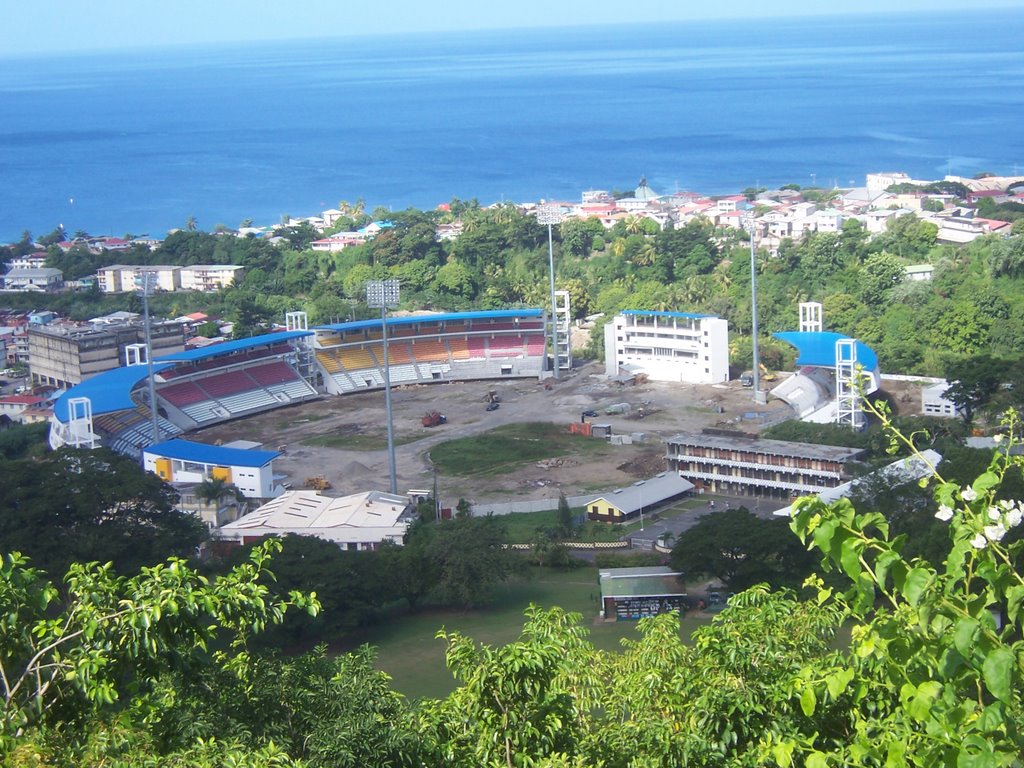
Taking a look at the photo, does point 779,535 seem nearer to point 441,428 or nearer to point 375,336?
point 441,428

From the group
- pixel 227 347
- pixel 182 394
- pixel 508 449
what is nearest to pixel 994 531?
pixel 508 449

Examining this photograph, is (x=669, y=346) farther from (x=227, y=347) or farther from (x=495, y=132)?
(x=495, y=132)

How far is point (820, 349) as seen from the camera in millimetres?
25422

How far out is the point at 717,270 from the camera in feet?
108

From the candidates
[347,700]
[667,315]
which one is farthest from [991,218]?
[347,700]

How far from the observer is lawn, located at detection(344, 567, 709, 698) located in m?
13.2

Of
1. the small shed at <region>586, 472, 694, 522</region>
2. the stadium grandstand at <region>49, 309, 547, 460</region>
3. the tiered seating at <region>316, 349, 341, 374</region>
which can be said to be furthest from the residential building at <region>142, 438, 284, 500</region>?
the tiered seating at <region>316, 349, 341, 374</region>

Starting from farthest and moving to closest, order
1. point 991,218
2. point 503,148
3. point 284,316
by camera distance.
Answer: point 503,148 < point 991,218 < point 284,316

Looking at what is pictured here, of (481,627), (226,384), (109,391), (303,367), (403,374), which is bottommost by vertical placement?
(481,627)

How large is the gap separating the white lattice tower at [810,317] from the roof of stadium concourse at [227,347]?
10295 millimetres

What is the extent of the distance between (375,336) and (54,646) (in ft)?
79.0

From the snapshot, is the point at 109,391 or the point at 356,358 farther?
the point at 356,358

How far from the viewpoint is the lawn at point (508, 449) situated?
21516 millimetres

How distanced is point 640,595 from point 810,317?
44.2 feet
